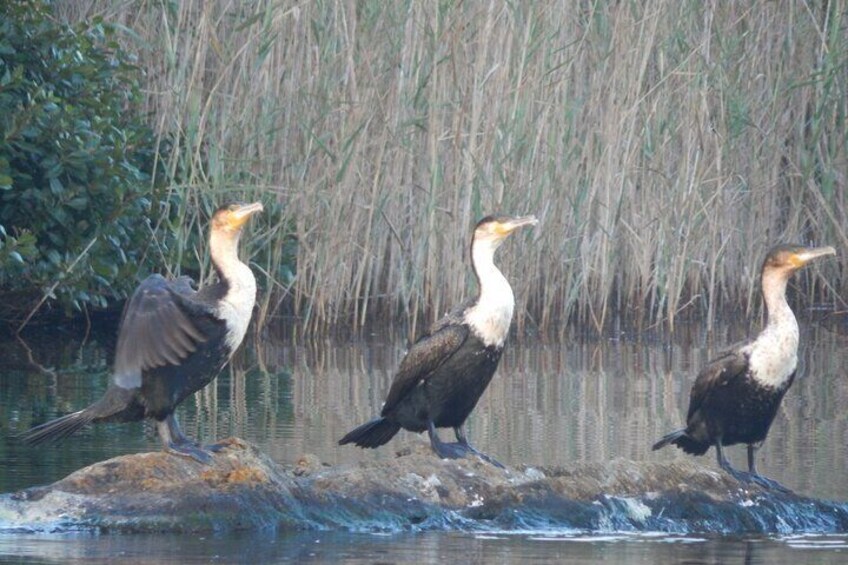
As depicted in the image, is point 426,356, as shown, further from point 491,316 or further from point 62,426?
point 62,426

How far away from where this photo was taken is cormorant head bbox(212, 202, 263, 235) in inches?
253

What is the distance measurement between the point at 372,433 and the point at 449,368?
0.39 meters

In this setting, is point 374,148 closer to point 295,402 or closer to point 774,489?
point 295,402

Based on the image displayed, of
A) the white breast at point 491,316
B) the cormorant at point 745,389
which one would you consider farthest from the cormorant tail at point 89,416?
the cormorant at point 745,389

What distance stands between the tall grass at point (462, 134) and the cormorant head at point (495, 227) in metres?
3.03

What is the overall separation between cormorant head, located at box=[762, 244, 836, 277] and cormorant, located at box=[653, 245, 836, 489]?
0.39m

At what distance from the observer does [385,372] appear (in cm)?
1002

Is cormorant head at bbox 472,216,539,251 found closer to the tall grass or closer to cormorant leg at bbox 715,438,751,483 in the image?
cormorant leg at bbox 715,438,751,483

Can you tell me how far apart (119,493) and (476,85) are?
5226mm

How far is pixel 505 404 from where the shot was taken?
30.0ft

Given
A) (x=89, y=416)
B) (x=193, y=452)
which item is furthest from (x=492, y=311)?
(x=89, y=416)

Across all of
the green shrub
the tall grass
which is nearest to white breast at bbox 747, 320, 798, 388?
the tall grass

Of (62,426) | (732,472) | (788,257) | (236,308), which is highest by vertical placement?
(788,257)

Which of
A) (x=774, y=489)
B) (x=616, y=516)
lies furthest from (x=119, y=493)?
(x=774, y=489)
